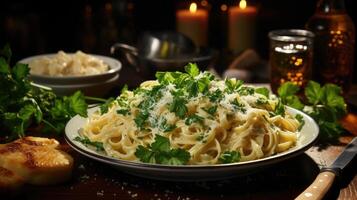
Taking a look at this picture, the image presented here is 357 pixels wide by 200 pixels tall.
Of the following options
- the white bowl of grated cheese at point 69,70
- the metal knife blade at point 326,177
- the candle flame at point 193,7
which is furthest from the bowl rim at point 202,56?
the metal knife blade at point 326,177

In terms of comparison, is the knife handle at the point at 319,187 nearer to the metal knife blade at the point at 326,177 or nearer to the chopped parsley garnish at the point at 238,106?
the metal knife blade at the point at 326,177

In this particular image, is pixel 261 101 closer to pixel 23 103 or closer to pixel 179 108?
pixel 179 108

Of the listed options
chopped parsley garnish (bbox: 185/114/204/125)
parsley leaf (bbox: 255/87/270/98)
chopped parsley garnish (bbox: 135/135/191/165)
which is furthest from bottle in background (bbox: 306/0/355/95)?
chopped parsley garnish (bbox: 135/135/191/165)

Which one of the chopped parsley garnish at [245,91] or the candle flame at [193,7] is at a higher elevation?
the chopped parsley garnish at [245,91]

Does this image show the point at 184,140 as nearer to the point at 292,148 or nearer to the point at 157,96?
the point at 157,96

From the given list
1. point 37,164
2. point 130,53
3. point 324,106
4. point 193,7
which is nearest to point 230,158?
point 37,164

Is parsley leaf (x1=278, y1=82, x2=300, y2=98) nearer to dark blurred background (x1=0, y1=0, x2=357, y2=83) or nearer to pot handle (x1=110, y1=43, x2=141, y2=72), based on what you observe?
pot handle (x1=110, y1=43, x2=141, y2=72)
